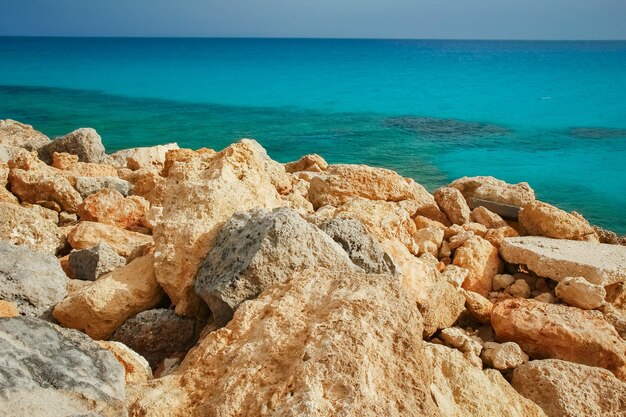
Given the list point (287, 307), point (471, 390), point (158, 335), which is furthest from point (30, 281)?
point (471, 390)

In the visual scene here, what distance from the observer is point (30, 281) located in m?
3.74

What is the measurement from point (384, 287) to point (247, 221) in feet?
3.83

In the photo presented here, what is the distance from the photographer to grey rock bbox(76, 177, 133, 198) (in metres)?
6.73

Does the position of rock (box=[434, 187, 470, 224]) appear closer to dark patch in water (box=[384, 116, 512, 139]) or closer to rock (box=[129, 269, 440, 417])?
rock (box=[129, 269, 440, 417])

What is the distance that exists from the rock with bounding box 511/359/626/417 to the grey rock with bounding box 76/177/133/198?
5223 mm

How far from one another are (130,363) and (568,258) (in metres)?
4.19

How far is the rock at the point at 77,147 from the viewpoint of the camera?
9172mm

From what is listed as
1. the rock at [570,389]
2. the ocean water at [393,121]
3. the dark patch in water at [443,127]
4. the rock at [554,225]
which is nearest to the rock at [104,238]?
the rock at [570,389]

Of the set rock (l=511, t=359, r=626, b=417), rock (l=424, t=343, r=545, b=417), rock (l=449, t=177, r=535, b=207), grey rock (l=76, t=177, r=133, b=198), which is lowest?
rock (l=511, t=359, r=626, b=417)

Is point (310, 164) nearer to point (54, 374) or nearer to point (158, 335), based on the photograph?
point (158, 335)

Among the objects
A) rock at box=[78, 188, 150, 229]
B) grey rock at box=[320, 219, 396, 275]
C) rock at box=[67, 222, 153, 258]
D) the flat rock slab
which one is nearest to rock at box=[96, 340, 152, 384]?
grey rock at box=[320, 219, 396, 275]

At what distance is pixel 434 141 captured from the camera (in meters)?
19.3

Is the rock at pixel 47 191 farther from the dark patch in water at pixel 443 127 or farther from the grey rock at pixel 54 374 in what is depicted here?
the dark patch in water at pixel 443 127

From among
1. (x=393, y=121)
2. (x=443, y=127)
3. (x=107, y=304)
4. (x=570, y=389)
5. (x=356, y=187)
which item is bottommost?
(x=570, y=389)
